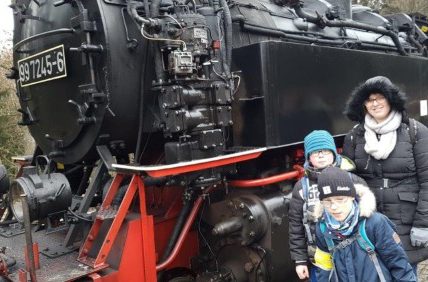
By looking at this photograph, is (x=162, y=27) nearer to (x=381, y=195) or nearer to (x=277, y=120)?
Result: (x=277, y=120)

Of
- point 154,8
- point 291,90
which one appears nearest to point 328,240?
point 291,90

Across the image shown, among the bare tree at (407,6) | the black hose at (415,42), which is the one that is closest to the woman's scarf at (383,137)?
the black hose at (415,42)

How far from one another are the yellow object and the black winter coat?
532mm

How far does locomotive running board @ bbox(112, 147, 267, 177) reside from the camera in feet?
7.50

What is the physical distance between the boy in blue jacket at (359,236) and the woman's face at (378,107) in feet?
2.07

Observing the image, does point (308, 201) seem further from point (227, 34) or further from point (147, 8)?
point (147, 8)

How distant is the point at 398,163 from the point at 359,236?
641mm

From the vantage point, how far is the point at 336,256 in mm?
2045

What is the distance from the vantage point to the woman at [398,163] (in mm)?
2359

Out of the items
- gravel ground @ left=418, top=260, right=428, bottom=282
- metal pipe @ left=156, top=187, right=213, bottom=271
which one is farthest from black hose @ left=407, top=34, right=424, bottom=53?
metal pipe @ left=156, top=187, right=213, bottom=271

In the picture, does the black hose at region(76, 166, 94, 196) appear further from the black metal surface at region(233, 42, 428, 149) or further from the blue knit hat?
the blue knit hat

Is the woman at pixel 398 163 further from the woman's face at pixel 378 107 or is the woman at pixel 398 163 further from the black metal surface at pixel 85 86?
the black metal surface at pixel 85 86

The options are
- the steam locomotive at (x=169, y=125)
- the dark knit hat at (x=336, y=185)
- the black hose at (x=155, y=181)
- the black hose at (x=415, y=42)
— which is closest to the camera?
the dark knit hat at (x=336, y=185)

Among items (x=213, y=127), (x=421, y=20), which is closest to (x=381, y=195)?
(x=213, y=127)
